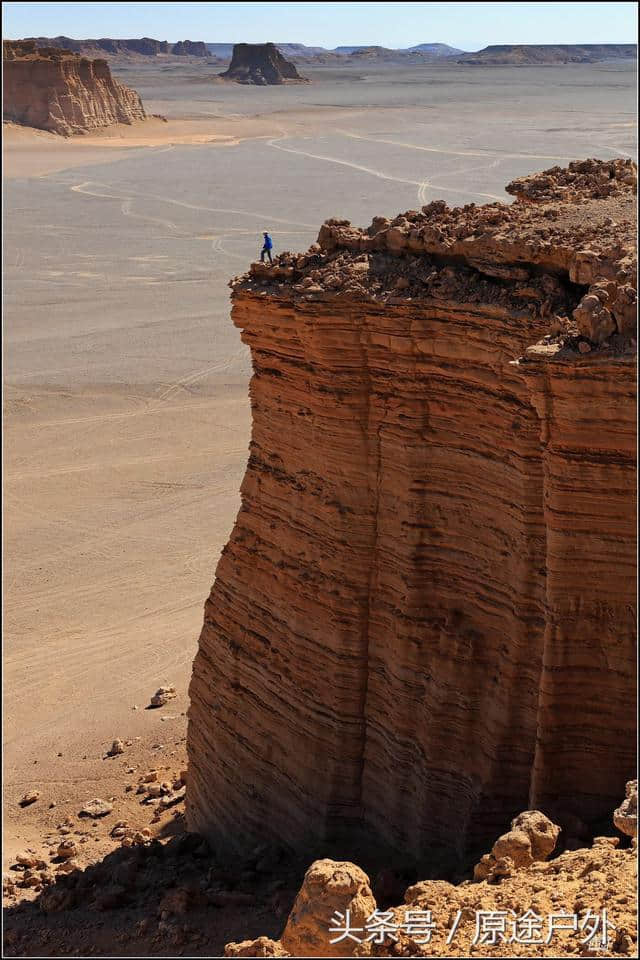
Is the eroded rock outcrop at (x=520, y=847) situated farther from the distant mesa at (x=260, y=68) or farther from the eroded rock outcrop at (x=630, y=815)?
the distant mesa at (x=260, y=68)

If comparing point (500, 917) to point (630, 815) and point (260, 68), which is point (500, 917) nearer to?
point (630, 815)

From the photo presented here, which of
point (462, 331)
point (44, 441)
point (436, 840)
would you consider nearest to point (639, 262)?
point (462, 331)

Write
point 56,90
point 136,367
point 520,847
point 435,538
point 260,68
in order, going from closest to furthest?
point 520,847
point 435,538
point 136,367
point 56,90
point 260,68

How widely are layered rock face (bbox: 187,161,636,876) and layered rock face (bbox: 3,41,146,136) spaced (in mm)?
88772

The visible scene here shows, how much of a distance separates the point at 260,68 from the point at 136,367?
140m

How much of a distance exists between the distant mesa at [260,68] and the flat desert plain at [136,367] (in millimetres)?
58237

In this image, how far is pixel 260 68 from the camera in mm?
168625

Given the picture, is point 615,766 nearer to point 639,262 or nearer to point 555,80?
point 639,262

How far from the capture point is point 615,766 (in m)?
8.90

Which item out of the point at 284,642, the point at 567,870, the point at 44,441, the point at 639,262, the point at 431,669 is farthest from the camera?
the point at 44,441

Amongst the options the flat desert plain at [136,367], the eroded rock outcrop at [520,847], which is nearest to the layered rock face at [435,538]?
the eroded rock outcrop at [520,847]

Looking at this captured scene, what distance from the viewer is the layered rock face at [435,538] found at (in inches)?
336

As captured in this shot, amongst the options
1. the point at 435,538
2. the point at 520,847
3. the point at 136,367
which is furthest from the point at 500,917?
the point at 136,367

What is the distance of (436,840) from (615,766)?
2047mm
